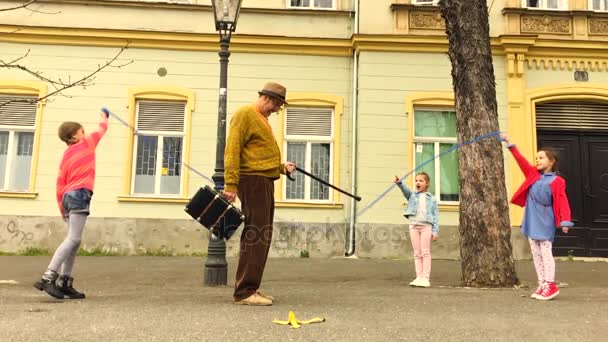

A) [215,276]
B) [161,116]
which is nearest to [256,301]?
[215,276]

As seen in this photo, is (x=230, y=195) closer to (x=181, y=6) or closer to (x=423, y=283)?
(x=423, y=283)

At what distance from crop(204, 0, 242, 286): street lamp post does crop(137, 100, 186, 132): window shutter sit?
4.61 metres

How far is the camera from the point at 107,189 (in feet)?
34.9

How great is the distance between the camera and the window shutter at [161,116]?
11.1 meters

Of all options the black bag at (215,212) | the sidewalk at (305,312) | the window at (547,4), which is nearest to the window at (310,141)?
the sidewalk at (305,312)

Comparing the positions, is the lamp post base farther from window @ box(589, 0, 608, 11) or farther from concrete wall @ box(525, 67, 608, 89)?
window @ box(589, 0, 608, 11)

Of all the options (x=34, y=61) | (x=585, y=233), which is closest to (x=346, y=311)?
(x=585, y=233)

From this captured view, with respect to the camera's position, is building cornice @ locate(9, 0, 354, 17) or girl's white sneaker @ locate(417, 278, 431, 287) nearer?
girl's white sneaker @ locate(417, 278, 431, 287)

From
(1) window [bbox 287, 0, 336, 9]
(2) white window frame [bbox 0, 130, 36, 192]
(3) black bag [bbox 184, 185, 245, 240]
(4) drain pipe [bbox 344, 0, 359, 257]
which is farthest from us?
(1) window [bbox 287, 0, 336, 9]

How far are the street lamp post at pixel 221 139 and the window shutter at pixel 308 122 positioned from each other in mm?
4443

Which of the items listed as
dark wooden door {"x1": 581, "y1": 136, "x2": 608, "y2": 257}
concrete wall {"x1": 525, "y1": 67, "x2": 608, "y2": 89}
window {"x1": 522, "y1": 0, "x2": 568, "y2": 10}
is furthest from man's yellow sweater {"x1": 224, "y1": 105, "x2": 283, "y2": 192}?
window {"x1": 522, "y1": 0, "x2": 568, "y2": 10}

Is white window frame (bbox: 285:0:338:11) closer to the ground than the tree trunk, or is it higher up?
higher up

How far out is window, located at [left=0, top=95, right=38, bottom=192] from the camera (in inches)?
425

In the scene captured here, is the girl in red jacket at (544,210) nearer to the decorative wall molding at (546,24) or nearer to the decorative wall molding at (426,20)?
the decorative wall molding at (426,20)
